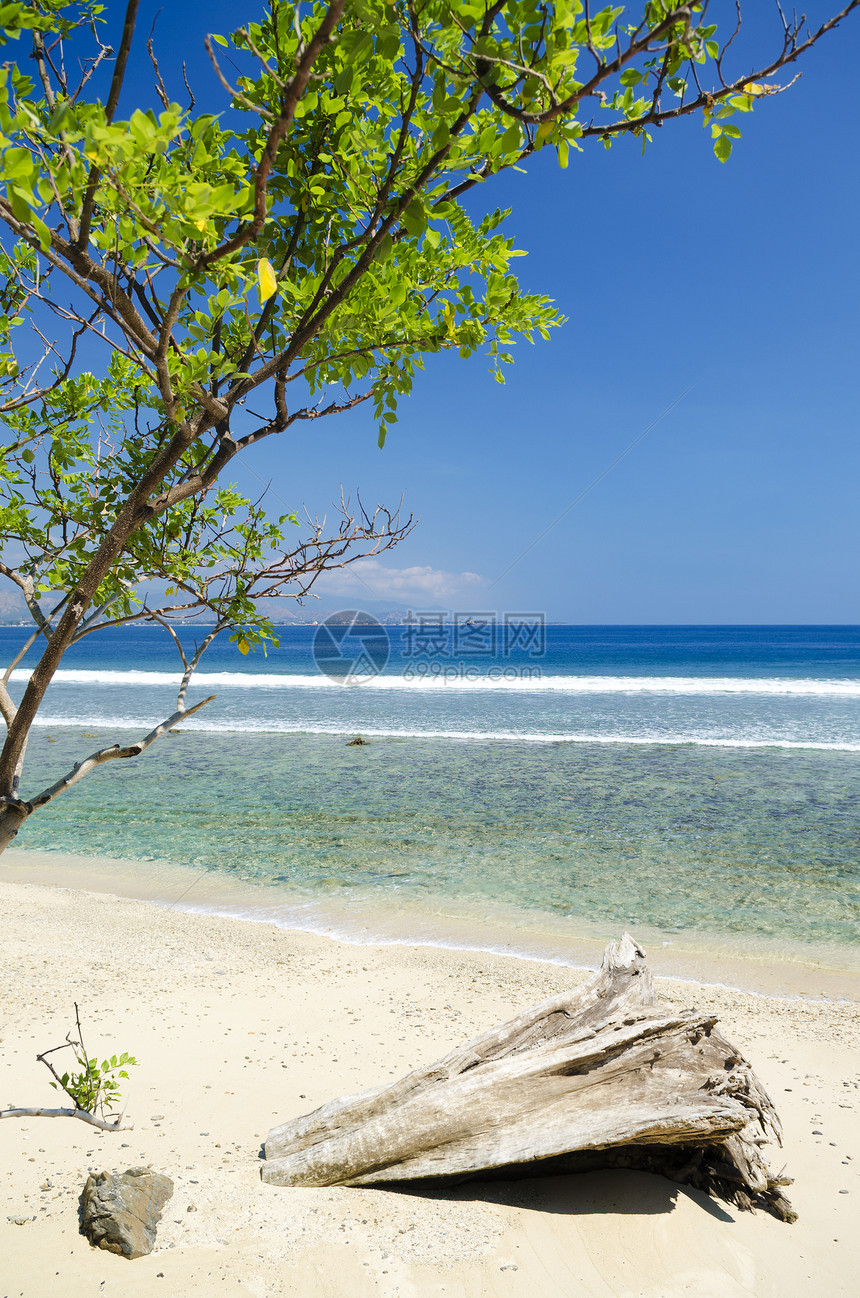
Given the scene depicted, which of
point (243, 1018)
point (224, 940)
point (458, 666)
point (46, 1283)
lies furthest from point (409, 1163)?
point (458, 666)

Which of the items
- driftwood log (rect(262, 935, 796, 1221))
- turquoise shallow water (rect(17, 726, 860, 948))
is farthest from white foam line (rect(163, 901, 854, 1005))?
driftwood log (rect(262, 935, 796, 1221))

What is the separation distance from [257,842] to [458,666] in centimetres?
4186

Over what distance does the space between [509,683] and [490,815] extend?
25117mm

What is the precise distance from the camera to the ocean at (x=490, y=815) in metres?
8.06

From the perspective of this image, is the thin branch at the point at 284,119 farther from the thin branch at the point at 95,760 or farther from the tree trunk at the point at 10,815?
the tree trunk at the point at 10,815

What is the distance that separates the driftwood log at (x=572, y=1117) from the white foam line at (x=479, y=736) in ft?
55.1

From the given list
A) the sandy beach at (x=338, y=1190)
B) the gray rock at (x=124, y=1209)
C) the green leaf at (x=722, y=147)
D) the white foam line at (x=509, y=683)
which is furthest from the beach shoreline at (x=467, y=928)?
the white foam line at (x=509, y=683)

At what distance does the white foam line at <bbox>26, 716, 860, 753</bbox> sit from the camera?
19.7m

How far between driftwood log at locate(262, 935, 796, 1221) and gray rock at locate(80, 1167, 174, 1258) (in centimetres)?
55

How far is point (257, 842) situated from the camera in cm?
1080

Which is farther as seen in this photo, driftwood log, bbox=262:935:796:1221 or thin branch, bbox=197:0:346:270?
driftwood log, bbox=262:935:796:1221

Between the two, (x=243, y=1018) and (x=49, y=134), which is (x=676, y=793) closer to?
(x=243, y=1018)

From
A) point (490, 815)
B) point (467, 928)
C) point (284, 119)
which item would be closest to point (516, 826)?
point (490, 815)

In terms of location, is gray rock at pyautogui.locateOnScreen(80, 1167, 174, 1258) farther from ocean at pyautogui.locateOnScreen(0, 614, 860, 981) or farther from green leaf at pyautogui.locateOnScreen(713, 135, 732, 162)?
ocean at pyautogui.locateOnScreen(0, 614, 860, 981)
